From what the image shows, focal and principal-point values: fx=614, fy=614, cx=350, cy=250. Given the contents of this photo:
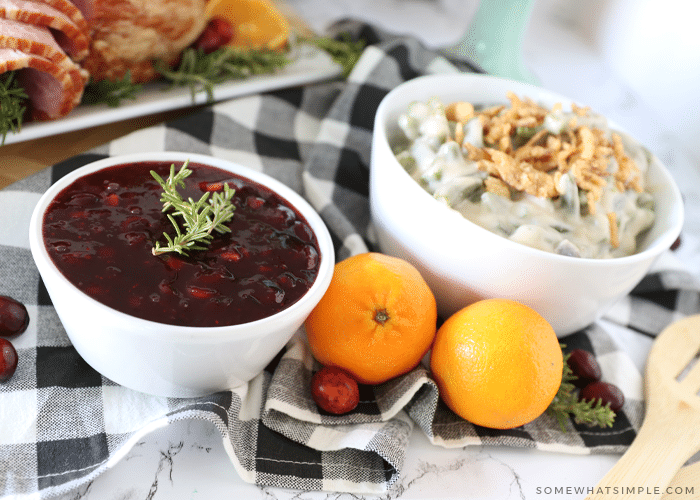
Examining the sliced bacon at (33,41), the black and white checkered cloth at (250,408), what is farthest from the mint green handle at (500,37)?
the sliced bacon at (33,41)

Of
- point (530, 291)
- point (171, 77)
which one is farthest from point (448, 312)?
point (171, 77)

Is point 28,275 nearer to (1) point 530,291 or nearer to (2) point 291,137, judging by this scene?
(2) point 291,137

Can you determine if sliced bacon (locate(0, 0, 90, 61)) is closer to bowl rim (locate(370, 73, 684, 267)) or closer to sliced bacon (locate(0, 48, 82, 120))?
sliced bacon (locate(0, 48, 82, 120))

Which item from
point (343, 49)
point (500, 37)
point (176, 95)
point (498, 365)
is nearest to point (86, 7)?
point (176, 95)

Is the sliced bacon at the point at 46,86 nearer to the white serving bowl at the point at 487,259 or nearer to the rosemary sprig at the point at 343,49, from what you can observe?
the white serving bowl at the point at 487,259

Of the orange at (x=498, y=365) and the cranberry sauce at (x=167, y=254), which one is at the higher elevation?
the cranberry sauce at (x=167, y=254)

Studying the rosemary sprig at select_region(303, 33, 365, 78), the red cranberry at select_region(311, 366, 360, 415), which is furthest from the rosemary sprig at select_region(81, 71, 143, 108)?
the red cranberry at select_region(311, 366, 360, 415)
